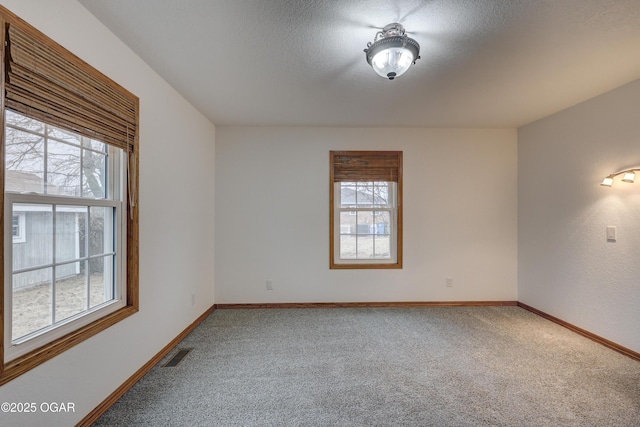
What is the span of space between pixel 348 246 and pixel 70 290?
2905mm

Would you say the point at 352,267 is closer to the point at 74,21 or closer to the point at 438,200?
the point at 438,200

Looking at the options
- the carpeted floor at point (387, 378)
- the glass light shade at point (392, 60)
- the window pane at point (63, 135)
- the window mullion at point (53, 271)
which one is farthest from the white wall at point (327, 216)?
the window mullion at point (53, 271)

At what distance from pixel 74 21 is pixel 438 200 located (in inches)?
152

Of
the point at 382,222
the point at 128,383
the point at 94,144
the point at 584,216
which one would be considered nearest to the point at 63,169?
the point at 94,144

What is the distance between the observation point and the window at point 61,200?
1269 millimetres

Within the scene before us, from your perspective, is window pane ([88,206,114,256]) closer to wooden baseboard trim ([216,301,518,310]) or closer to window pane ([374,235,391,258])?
wooden baseboard trim ([216,301,518,310])

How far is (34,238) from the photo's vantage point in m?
1.41

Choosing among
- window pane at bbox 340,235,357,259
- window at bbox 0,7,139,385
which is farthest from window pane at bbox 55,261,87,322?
window pane at bbox 340,235,357,259

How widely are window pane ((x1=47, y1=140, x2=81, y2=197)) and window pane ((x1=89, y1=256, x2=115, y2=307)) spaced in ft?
1.60

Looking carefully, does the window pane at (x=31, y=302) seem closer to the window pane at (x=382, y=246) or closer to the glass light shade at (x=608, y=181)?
the window pane at (x=382, y=246)

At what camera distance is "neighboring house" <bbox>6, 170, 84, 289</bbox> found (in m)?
1.32

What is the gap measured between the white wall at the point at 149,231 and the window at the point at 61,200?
96 millimetres

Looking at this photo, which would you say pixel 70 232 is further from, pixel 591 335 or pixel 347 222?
pixel 591 335

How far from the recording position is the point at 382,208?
383 cm
